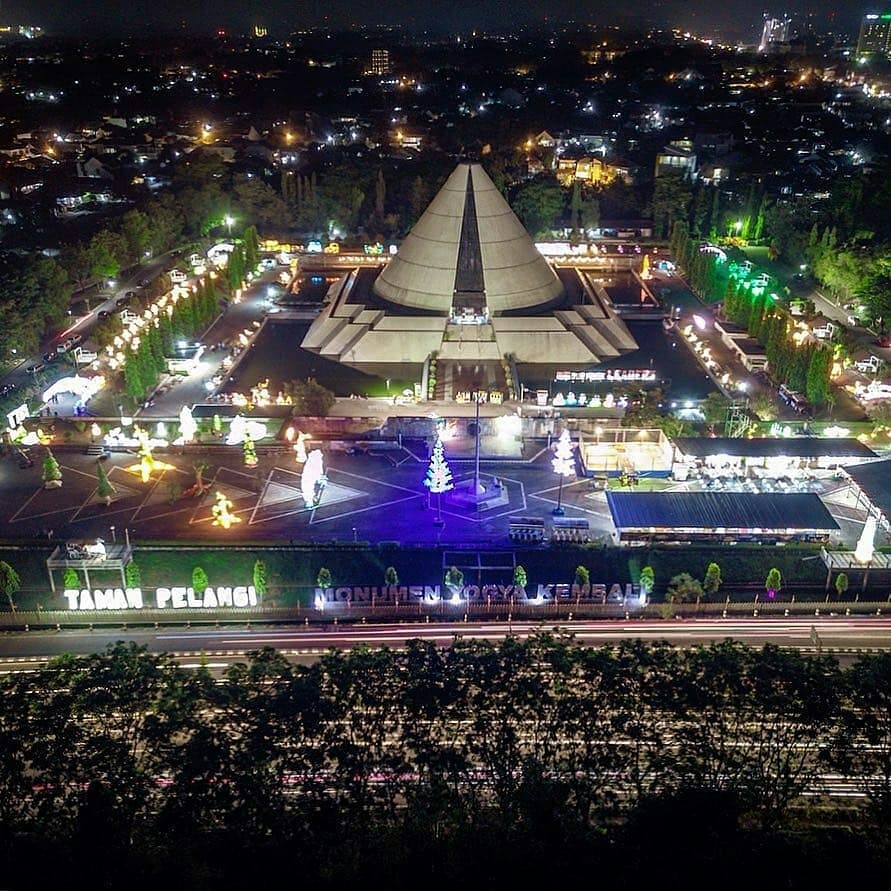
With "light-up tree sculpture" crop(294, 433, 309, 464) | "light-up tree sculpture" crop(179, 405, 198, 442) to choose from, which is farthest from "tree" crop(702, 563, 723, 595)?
"light-up tree sculpture" crop(179, 405, 198, 442)

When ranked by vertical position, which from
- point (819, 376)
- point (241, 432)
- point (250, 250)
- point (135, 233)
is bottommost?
point (241, 432)

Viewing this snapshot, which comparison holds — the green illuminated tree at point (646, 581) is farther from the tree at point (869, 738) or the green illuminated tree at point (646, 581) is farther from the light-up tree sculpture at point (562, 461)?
the tree at point (869, 738)

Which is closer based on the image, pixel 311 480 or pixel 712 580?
Result: pixel 712 580

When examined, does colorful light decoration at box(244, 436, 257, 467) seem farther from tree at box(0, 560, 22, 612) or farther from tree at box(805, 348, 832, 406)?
tree at box(805, 348, 832, 406)

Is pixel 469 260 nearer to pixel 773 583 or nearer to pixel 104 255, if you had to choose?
pixel 104 255

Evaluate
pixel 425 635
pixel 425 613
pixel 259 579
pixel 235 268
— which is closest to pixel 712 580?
pixel 425 613

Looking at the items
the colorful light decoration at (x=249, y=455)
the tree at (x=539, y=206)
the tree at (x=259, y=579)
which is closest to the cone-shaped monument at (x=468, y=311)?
the colorful light decoration at (x=249, y=455)
